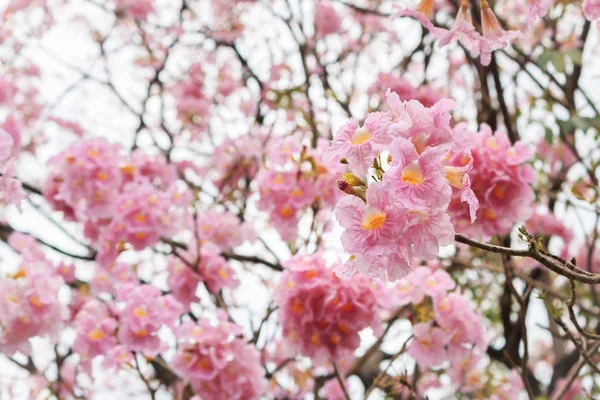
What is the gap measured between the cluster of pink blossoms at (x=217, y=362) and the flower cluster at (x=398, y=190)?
3.56 ft

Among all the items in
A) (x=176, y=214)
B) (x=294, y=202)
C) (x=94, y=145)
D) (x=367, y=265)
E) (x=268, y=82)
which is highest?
(x=268, y=82)

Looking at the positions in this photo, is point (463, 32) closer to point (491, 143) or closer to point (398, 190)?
point (491, 143)

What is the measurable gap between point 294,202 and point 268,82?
1.88 meters

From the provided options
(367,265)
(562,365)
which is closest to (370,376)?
(562,365)

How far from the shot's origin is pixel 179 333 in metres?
1.92

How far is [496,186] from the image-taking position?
1621 millimetres

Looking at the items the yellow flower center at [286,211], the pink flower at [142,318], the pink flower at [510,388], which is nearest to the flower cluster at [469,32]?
the yellow flower center at [286,211]

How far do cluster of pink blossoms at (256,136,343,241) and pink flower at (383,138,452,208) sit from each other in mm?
1270

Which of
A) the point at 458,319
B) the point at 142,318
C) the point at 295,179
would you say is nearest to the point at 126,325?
the point at 142,318

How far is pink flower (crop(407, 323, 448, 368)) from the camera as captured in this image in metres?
1.75

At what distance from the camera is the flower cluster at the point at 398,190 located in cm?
81

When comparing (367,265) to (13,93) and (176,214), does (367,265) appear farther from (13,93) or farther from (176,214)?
(13,93)

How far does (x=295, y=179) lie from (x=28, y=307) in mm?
1034

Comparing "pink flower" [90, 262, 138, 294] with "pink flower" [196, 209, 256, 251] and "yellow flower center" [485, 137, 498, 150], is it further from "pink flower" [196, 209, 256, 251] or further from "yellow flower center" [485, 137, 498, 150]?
"yellow flower center" [485, 137, 498, 150]
